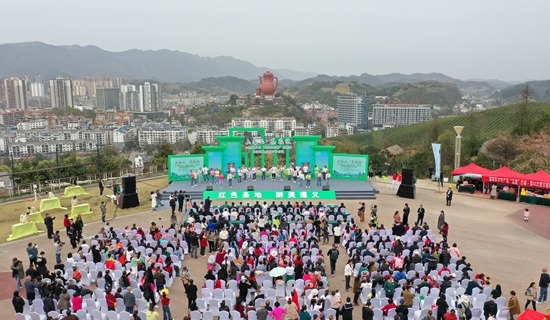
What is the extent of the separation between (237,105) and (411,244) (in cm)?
16308

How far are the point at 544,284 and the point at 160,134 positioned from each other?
159 metres

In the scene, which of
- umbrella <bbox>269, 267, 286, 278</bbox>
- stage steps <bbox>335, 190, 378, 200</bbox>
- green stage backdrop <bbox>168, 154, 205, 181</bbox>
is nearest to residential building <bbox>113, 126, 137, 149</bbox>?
green stage backdrop <bbox>168, 154, 205, 181</bbox>

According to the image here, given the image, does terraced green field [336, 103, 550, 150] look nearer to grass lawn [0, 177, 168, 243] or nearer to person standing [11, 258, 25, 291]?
grass lawn [0, 177, 168, 243]

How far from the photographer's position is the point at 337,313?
10.5 meters

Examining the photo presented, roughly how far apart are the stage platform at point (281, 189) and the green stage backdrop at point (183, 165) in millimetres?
481

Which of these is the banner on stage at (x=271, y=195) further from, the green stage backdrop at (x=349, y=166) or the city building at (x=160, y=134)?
the city building at (x=160, y=134)

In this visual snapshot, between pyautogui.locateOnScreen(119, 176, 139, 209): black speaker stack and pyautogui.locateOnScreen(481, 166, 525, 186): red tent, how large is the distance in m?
18.8

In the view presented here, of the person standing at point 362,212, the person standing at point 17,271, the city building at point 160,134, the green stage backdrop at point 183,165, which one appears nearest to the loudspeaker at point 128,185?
the green stage backdrop at point 183,165

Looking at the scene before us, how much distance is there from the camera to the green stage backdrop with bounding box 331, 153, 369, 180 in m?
27.1

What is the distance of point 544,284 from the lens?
38.3 ft

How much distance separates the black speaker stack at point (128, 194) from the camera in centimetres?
2209

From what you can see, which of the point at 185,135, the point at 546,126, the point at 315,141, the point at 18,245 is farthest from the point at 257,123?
the point at 18,245

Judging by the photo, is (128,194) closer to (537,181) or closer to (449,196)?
(449,196)

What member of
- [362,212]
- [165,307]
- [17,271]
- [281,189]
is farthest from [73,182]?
[165,307]
